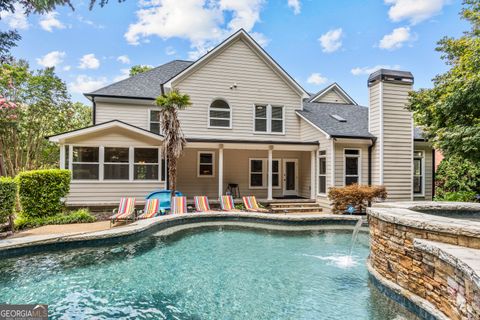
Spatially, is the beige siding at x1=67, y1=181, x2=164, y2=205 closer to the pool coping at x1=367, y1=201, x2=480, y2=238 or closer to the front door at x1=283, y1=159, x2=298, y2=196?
the front door at x1=283, y1=159, x2=298, y2=196

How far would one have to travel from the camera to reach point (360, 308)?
4188 millimetres

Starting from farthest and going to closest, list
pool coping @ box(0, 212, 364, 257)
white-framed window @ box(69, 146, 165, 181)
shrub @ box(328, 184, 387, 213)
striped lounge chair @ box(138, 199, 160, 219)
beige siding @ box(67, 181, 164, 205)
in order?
white-framed window @ box(69, 146, 165, 181)
beige siding @ box(67, 181, 164, 205)
shrub @ box(328, 184, 387, 213)
striped lounge chair @ box(138, 199, 160, 219)
pool coping @ box(0, 212, 364, 257)

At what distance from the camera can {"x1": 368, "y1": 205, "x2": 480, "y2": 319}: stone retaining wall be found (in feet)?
9.40

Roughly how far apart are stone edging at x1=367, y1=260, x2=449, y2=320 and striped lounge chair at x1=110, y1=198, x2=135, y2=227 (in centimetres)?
763

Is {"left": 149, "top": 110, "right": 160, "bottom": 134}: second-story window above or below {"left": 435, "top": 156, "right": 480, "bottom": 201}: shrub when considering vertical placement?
above

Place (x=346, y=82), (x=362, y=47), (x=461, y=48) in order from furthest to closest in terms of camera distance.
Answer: (x=346, y=82) → (x=362, y=47) → (x=461, y=48)

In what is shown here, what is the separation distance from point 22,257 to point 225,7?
15.9 m

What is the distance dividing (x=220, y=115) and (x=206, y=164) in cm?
267

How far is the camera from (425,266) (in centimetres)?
369

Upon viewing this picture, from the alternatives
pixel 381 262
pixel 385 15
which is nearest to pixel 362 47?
pixel 385 15

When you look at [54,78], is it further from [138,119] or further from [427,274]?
[427,274]

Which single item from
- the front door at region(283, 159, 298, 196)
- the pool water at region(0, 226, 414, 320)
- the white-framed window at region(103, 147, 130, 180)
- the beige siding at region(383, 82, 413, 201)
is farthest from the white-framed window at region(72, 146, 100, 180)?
the beige siding at region(383, 82, 413, 201)
